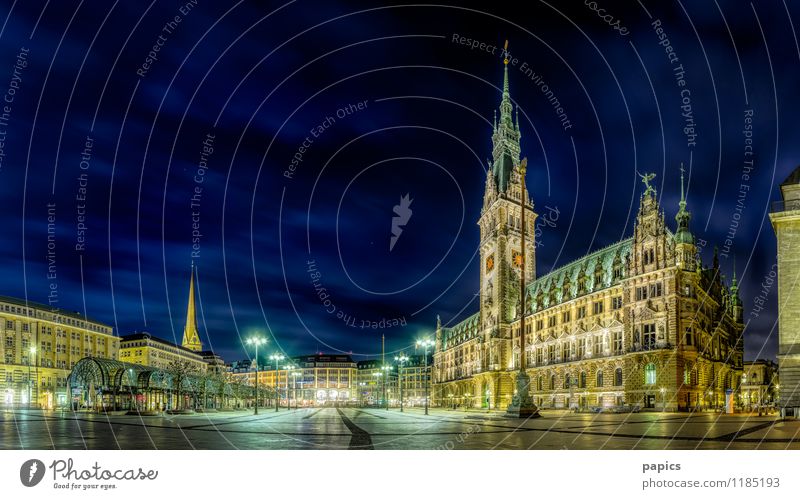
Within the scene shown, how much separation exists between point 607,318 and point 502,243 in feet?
101

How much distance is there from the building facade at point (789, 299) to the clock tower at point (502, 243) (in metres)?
56.3

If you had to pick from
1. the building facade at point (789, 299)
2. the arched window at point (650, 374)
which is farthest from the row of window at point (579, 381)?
the building facade at point (789, 299)

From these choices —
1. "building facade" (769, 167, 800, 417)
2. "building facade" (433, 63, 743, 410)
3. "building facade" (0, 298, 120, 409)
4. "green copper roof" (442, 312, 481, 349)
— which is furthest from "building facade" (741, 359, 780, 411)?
"building facade" (0, 298, 120, 409)

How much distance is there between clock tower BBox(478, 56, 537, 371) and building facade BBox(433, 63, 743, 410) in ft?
0.66

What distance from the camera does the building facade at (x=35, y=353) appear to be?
67.8 metres

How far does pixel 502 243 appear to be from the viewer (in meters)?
110

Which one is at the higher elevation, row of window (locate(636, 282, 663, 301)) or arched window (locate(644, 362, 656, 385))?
row of window (locate(636, 282, 663, 301))

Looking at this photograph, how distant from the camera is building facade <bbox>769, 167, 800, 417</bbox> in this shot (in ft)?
143

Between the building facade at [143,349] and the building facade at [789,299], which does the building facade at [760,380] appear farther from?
the building facade at [143,349]

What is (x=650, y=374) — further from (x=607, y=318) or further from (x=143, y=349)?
(x=143, y=349)

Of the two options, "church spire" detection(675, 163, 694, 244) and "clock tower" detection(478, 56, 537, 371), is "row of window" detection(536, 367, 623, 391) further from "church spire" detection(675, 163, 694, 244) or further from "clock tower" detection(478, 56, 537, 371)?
"church spire" detection(675, 163, 694, 244)
